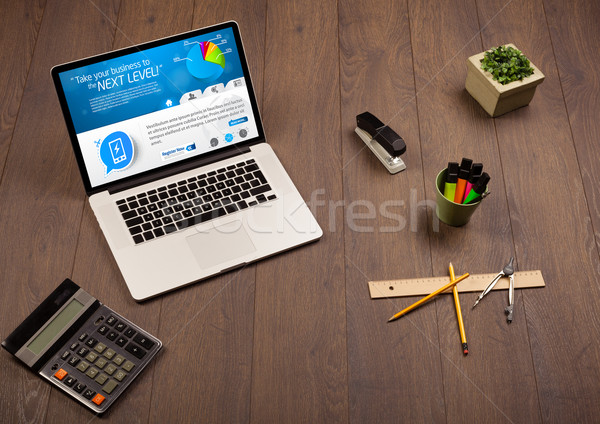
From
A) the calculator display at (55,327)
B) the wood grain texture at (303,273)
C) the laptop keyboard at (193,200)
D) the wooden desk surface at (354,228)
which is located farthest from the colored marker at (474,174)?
the calculator display at (55,327)

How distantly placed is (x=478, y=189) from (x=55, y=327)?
889mm

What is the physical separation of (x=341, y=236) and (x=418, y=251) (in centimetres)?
17

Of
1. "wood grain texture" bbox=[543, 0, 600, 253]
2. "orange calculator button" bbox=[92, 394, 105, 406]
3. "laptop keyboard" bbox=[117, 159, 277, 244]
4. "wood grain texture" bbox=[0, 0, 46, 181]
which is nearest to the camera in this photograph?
"orange calculator button" bbox=[92, 394, 105, 406]

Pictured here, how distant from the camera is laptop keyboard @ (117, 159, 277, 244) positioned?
141 cm

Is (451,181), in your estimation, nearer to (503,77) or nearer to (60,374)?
(503,77)

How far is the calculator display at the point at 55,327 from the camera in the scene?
1259 millimetres

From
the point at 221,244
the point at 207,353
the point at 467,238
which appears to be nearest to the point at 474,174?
the point at 467,238

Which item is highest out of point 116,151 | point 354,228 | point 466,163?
point 116,151

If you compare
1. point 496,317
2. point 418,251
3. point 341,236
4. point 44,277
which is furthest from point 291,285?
point 44,277

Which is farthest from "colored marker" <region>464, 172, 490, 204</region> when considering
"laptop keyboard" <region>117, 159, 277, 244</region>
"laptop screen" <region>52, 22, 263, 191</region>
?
"laptop screen" <region>52, 22, 263, 191</region>

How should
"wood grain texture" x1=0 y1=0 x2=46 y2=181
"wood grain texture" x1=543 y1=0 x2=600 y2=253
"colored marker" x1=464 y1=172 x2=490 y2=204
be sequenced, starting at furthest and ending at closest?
"wood grain texture" x1=0 y1=0 x2=46 y2=181 < "wood grain texture" x1=543 y1=0 x2=600 y2=253 < "colored marker" x1=464 y1=172 x2=490 y2=204

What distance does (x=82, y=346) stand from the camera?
49.8 inches

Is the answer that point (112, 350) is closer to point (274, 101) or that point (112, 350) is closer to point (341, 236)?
point (341, 236)

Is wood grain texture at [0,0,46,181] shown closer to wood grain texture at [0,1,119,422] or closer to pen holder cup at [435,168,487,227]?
wood grain texture at [0,1,119,422]
